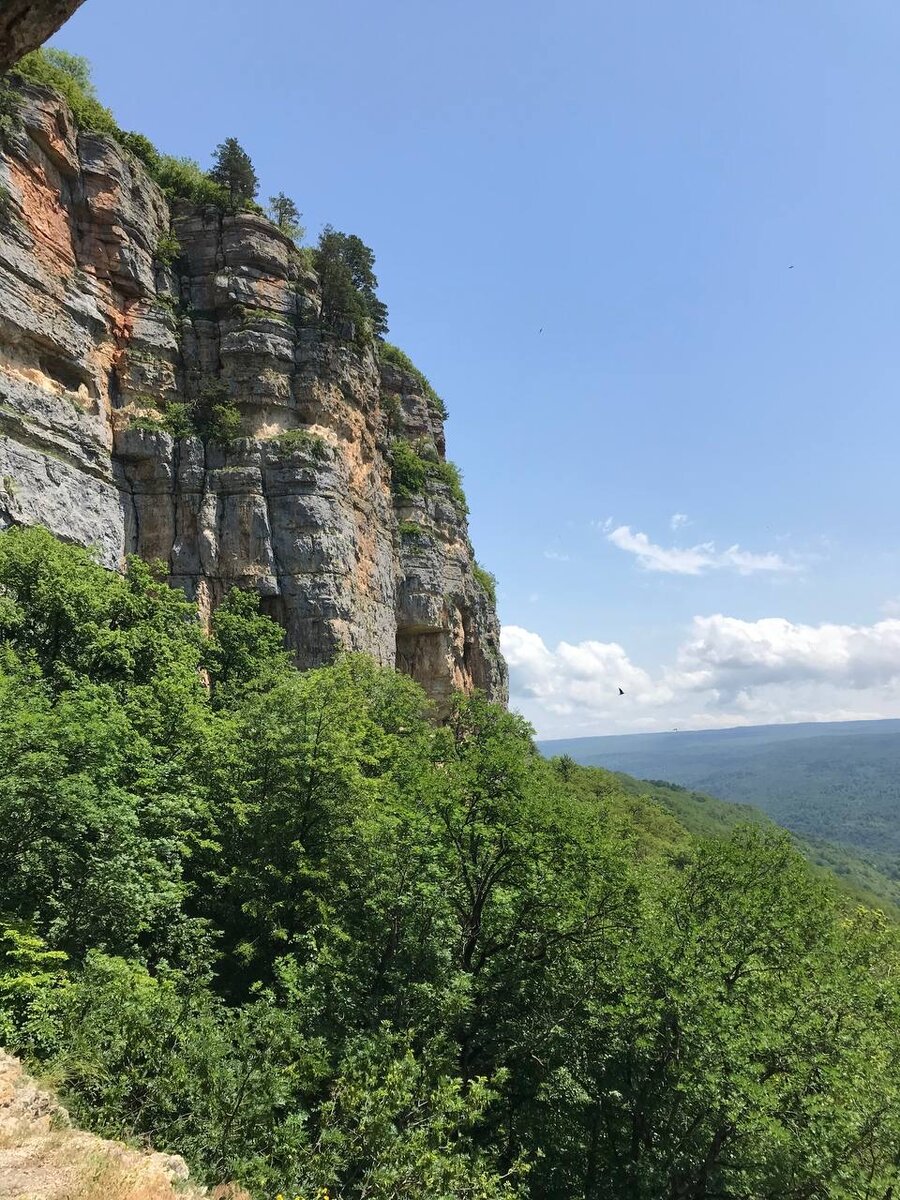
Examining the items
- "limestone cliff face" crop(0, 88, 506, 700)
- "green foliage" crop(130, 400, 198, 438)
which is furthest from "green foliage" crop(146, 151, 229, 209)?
"green foliage" crop(130, 400, 198, 438)

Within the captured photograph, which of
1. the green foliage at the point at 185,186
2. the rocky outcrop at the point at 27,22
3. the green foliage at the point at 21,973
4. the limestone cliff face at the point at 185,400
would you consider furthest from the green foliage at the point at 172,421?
the rocky outcrop at the point at 27,22

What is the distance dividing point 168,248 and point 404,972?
37.7 metres

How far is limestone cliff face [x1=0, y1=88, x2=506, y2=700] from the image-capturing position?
25.7 meters

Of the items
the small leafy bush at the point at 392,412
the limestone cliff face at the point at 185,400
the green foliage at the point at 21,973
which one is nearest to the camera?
the green foliage at the point at 21,973

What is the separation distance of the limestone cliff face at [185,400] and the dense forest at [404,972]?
12.2 meters

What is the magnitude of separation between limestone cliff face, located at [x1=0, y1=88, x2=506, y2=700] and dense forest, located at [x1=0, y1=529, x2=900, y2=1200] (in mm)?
12176

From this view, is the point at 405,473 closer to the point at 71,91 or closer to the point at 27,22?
the point at 71,91

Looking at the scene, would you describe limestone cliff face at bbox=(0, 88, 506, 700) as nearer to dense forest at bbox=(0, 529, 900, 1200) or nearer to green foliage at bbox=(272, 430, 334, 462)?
green foliage at bbox=(272, 430, 334, 462)

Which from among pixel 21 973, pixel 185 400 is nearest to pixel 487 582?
pixel 185 400

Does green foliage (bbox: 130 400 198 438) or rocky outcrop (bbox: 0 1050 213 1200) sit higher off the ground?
green foliage (bbox: 130 400 198 438)

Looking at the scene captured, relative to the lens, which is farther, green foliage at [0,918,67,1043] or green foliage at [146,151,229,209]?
green foliage at [146,151,229,209]

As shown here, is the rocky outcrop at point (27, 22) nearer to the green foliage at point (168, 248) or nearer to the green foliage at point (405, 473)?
the green foliage at point (168, 248)

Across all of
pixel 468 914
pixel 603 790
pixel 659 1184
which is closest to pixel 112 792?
pixel 468 914

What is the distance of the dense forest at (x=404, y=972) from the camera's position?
819cm
